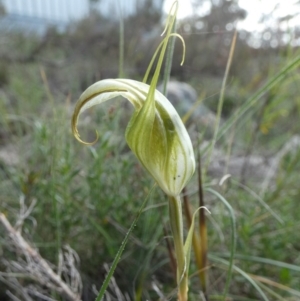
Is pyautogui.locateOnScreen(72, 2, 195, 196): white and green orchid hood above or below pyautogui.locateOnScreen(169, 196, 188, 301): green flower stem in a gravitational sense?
above

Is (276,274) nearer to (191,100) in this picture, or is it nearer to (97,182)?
(97,182)

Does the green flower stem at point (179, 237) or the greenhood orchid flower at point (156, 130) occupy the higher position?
the greenhood orchid flower at point (156, 130)

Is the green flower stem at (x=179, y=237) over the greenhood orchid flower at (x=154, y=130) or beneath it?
beneath

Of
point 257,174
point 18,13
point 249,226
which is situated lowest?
point 257,174

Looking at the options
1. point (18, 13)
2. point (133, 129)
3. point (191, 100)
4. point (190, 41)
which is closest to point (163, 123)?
point (133, 129)

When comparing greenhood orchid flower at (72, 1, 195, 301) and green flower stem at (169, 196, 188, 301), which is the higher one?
greenhood orchid flower at (72, 1, 195, 301)

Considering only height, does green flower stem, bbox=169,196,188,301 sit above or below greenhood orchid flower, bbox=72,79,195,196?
below
